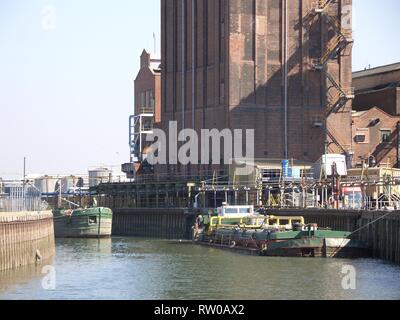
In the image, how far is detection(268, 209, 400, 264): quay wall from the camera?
63812mm

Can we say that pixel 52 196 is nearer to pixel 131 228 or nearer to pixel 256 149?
pixel 131 228

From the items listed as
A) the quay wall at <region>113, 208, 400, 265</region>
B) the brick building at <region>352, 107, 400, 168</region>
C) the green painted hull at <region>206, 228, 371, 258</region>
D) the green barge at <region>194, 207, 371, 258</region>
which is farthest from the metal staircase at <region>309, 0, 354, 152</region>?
the green painted hull at <region>206, 228, 371, 258</region>

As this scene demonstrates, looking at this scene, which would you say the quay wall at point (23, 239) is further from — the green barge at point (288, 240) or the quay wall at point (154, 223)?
the quay wall at point (154, 223)

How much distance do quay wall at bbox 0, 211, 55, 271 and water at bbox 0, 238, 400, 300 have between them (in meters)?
0.81

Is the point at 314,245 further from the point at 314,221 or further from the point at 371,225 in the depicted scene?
the point at 314,221

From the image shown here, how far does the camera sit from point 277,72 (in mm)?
106938

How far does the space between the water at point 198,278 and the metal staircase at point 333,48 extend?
124 feet

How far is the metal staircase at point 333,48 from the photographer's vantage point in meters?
108

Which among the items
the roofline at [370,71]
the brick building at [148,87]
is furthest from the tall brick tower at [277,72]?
the brick building at [148,87]

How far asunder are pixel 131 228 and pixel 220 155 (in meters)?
10.8

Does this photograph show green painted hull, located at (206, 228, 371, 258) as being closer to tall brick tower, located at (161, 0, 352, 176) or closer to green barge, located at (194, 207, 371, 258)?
green barge, located at (194, 207, 371, 258)

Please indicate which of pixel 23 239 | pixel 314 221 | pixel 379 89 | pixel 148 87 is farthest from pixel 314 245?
pixel 148 87

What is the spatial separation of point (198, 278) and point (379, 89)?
2655 inches

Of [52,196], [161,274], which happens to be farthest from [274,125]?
[161,274]
